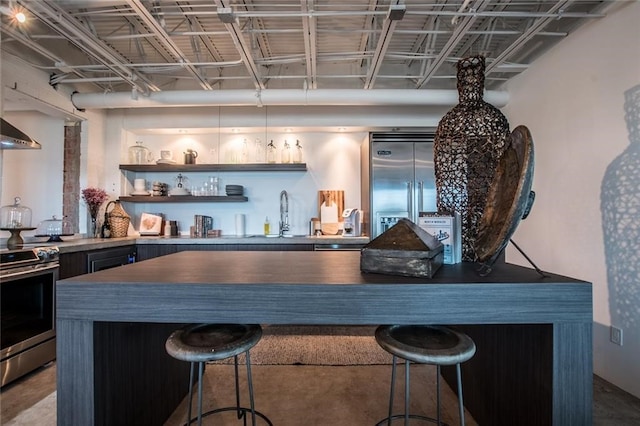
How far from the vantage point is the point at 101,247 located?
3033 mm

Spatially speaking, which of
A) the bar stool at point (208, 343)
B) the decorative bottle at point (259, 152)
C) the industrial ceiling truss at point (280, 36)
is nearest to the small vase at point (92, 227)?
the industrial ceiling truss at point (280, 36)

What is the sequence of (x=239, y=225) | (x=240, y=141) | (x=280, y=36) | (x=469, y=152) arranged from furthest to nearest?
(x=240, y=141) → (x=239, y=225) → (x=280, y=36) → (x=469, y=152)

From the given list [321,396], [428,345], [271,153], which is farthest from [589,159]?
[271,153]

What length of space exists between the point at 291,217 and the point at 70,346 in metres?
3.19

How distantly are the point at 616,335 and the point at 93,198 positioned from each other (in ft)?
17.2

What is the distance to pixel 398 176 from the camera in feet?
12.0

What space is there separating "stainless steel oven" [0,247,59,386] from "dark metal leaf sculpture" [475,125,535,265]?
10.3ft

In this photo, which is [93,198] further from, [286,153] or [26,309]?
[286,153]

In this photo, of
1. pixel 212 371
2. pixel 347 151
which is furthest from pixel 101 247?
pixel 347 151

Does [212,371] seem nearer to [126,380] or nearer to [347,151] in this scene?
[126,380]

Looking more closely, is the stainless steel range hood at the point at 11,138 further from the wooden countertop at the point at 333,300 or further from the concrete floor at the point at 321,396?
the wooden countertop at the point at 333,300

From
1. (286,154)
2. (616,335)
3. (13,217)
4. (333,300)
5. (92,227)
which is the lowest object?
(616,335)

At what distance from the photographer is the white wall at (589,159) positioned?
2.14m

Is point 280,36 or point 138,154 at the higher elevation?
point 280,36
